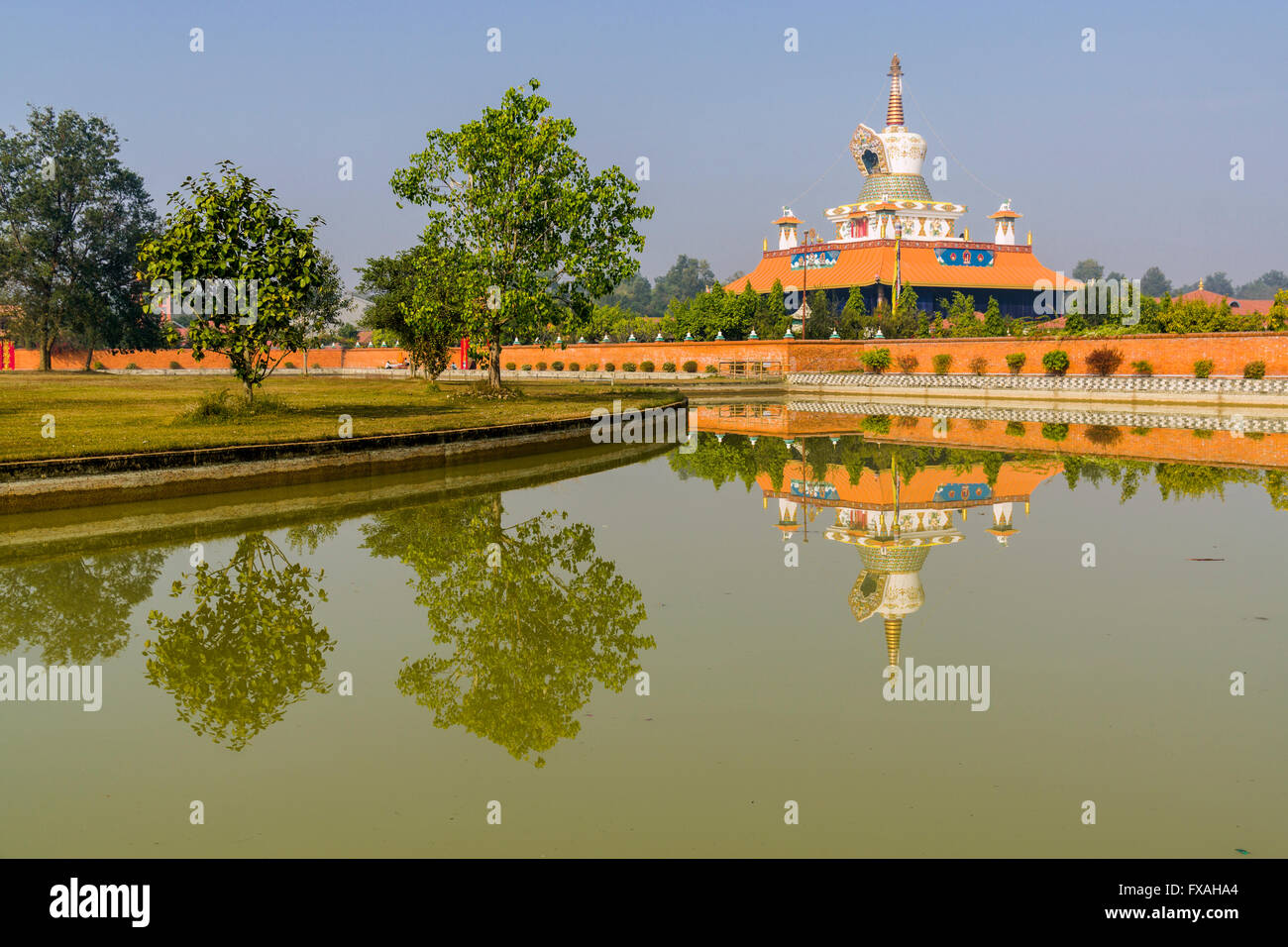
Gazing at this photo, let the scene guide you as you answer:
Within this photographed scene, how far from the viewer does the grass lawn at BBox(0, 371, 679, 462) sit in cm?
1773

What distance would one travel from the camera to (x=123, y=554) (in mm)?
11703

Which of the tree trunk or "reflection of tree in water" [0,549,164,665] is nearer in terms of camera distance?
"reflection of tree in water" [0,549,164,665]

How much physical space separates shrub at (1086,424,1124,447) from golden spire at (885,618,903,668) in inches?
667

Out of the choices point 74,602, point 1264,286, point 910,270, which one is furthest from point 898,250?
point 1264,286

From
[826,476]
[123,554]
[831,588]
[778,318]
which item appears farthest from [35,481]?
[778,318]

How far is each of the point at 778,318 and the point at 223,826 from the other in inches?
2340

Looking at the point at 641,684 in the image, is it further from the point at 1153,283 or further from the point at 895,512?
the point at 1153,283

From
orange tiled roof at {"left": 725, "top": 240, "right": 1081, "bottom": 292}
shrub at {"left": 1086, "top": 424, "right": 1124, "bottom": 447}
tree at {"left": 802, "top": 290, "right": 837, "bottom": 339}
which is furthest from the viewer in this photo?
orange tiled roof at {"left": 725, "top": 240, "right": 1081, "bottom": 292}

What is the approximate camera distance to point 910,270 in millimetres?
76562

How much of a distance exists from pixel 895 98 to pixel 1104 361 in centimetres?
5686

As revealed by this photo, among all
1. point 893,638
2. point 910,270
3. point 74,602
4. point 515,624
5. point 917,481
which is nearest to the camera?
point 893,638

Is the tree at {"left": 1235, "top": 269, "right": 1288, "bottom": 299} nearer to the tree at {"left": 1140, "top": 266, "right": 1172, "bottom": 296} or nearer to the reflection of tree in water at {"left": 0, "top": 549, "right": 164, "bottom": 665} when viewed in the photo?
the tree at {"left": 1140, "top": 266, "right": 1172, "bottom": 296}

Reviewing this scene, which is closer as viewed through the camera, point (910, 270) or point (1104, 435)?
point (1104, 435)

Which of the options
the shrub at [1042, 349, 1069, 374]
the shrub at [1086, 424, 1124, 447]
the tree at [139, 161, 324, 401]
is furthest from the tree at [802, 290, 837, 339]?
the tree at [139, 161, 324, 401]
